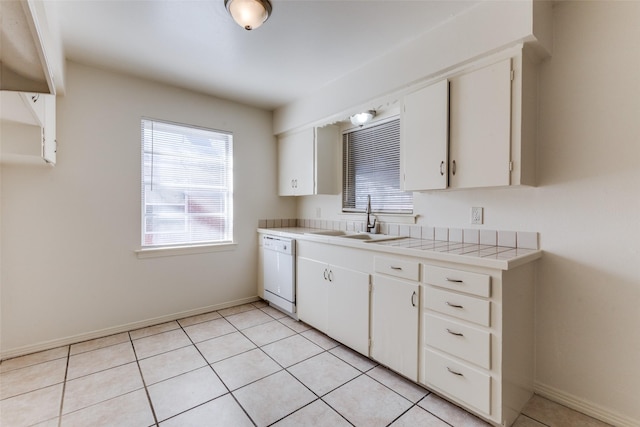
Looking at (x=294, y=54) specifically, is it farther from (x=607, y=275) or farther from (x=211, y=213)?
(x=607, y=275)

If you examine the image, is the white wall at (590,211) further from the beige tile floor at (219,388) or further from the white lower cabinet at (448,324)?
the beige tile floor at (219,388)

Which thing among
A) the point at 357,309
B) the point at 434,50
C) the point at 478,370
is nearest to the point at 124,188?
the point at 357,309

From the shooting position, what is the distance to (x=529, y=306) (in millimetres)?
1850

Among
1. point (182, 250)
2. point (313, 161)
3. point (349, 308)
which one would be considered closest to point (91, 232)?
point (182, 250)

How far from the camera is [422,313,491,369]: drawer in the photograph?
158 centimetres

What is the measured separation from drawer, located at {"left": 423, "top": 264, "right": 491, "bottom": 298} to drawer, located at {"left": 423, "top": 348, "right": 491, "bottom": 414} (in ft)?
1.43

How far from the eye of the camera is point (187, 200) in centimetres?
319

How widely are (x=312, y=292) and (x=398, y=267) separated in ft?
3.53

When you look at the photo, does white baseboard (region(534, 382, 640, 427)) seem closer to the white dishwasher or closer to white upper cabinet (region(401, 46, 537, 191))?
white upper cabinet (region(401, 46, 537, 191))

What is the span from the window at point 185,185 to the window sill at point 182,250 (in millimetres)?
69

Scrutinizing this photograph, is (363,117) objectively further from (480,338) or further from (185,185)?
(480,338)

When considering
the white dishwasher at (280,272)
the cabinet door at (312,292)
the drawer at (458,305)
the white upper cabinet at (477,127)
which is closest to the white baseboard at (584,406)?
the drawer at (458,305)

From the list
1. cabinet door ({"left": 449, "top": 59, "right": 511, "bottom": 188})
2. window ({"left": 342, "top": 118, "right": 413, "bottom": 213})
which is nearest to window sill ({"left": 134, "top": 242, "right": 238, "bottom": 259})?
window ({"left": 342, "top": 118, "right": 413, "bottom": 213})

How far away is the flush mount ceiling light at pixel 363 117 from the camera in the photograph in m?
2.88
